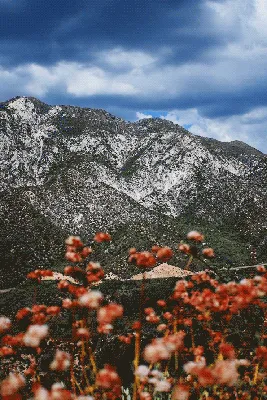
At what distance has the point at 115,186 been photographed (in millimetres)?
73188

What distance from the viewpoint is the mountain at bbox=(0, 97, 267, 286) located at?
52.5 m

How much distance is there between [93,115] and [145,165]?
70.3 feet

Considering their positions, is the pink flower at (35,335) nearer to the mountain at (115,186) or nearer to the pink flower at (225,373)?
the pink flower at (225,373)

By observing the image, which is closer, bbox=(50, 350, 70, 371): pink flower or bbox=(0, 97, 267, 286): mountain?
bbox=(50, 350, 70, 371): pink flower

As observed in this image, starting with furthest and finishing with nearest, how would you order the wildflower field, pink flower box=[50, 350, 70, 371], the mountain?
Answer: the mountain → pink flower box=[50, 350, 70, 371] → the wildflower field

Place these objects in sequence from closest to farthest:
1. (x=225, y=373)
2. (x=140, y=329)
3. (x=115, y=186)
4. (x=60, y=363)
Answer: (x=225, y=373) → (x=60, y=363) → (x=140, y=329) → (x=115, y=186)

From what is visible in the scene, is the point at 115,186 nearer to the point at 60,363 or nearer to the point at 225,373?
the point at 60,363

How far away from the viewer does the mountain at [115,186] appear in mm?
52531

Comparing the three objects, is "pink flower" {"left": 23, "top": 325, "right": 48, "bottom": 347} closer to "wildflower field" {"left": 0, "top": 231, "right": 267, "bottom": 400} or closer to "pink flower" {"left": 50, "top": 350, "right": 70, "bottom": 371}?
Result: "wildflower field" {"left": 0, "top": 231, "right": 267, "bottom": 400}

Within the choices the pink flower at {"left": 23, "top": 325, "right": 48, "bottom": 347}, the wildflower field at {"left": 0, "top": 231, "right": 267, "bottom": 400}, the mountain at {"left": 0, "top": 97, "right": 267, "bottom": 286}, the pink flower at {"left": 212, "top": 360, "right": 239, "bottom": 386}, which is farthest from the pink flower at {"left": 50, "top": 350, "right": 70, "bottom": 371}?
the mountain at {"left": 0, "top": 97, "right": 267, "bottom": 286}

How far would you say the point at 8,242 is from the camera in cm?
4662

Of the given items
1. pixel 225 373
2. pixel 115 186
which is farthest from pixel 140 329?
pixel 115 186

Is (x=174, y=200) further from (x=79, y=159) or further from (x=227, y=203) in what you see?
(x=79, y=159)

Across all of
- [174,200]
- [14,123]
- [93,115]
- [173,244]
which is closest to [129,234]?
[173,244]
